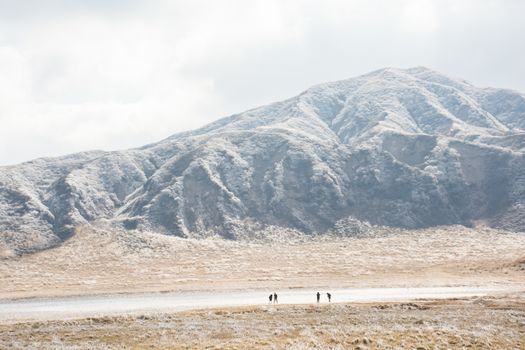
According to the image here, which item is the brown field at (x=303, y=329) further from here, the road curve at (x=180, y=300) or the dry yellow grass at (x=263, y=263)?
the dry yellow grass at (x=263, y=263)

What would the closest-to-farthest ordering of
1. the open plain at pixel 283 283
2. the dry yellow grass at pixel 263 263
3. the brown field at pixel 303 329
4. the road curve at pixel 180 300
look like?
the brown field at pixel 303 329, the open plain at pixel 283 283, the road curve at pixel 180 300, the dry yellow grass at pixel 263 263

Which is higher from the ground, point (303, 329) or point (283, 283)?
point (303, 329)

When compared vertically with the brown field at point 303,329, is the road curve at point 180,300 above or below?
below

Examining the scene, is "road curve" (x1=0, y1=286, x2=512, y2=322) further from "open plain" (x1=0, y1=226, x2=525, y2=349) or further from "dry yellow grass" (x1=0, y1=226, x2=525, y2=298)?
"dry yellow grass" (x1=0, y1=226, x2=525, y2=298)

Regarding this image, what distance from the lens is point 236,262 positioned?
443 feet

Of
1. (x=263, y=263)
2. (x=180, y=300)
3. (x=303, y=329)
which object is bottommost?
(x=180, y=300)

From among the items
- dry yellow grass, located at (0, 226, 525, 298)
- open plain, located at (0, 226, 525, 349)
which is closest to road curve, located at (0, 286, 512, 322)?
open plain, located at (0, 226, 525, 349)

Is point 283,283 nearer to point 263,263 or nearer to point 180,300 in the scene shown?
point 180,300

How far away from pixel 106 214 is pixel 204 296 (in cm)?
11393

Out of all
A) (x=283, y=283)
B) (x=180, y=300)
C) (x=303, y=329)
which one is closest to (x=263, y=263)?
(x=283, y=283)

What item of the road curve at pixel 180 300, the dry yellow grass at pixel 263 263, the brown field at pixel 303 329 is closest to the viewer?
the brown field at pixel 303 329

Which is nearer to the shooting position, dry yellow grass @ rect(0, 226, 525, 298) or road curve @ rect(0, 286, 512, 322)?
road curve @ rect(0, 286, 512, 322)

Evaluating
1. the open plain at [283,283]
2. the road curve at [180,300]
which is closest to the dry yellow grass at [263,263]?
the open plain at [283,283]

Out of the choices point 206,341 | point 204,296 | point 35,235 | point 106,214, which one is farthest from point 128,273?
point 206,341
